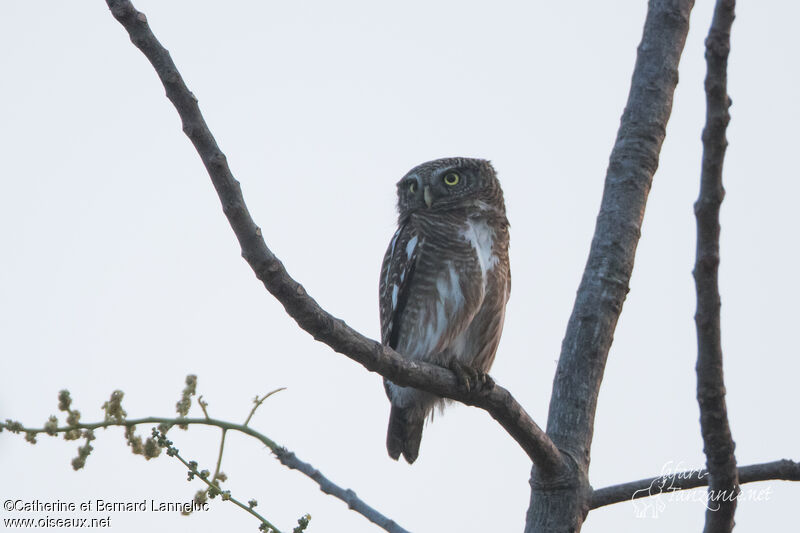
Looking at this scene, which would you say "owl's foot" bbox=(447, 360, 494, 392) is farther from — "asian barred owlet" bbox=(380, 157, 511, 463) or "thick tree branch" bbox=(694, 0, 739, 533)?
"asian barred owlet" bbox=(380, 157, 511, 463)

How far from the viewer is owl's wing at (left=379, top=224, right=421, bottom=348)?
4.90 meters

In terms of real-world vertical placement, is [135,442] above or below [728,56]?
below

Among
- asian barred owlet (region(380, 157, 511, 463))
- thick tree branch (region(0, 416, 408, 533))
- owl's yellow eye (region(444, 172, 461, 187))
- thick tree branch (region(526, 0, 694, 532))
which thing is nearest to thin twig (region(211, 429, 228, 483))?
thick tree branch (region(0, 416, 408, 533))

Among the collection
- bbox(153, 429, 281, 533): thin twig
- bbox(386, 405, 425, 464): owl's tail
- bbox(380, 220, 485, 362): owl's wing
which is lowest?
bbox(153, 429, 281, 533): thin twig

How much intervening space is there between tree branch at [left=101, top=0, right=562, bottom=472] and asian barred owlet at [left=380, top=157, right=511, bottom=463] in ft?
5.31

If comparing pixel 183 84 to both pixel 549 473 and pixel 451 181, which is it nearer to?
pixel 549 473

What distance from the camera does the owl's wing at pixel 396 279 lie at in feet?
16.1

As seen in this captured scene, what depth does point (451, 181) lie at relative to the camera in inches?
222

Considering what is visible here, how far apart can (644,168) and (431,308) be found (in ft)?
4.68

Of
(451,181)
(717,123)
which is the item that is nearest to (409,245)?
(451,181)

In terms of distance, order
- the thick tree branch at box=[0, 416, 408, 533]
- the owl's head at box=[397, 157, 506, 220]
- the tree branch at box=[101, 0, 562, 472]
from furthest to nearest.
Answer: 1. the owl's head at box=[397, 157, 506, 220]
2. the thick tree branch at box=[0, 416, 408, 533]
3. the tree branch at box=[101, 0, 562, 472]

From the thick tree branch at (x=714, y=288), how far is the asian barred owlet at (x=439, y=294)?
2248mm

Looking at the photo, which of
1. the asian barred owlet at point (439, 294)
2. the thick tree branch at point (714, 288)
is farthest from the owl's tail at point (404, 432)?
the thick tree branch at point (714, 288)

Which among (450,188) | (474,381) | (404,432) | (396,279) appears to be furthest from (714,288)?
(450,188)
